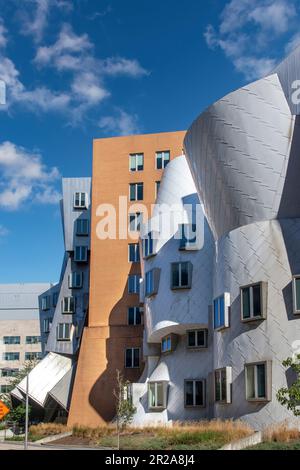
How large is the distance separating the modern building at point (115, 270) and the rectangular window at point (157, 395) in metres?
8.64

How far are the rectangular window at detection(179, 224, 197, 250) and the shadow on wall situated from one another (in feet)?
40.5

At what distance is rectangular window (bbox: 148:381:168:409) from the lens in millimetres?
41031

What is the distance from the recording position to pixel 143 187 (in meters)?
55.6

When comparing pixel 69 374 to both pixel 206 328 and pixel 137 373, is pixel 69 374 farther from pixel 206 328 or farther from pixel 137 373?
pixel 206 328

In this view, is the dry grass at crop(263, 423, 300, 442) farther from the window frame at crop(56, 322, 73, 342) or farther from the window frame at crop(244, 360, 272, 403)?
the window frame at crop(56, 322, 73, 342)

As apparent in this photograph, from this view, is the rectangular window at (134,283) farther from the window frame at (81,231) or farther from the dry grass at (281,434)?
the dry grass at (281,434)

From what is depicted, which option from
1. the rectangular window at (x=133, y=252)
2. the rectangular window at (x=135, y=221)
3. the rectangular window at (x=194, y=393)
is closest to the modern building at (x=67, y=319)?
the rectangular window at (x=135, y=221)

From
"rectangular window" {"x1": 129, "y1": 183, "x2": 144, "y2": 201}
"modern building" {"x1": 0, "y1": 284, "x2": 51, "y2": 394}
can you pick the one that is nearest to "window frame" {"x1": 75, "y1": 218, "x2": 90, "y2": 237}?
"rectangular window" {"x1": 129, "y1": 183, "x2": 144, "y2": 201}

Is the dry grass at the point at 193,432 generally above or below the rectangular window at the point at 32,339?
below

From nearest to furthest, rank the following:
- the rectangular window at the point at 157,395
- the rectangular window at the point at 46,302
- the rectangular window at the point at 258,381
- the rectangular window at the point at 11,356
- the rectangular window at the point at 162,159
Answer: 1. the rectangular window at the point at 258,381
2. the rectangular window at the point at 157,395
3. the rectangular window at the point at 162,159
4. the rectangular window at the point at 46,302
5. the rectangular window at the point at 11,356

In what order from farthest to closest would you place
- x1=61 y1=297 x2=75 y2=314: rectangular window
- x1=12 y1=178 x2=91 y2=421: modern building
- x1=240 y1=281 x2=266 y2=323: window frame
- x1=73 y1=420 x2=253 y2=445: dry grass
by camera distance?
x1=61 y1=297 x2=75 y2=314: rectangular window < x1=12 y1=178 x2=91 y2=421: modern building < x1=240 y1=281 x2=266 y2=323: window frame < x1=73 y1=420 x2=253 y2=445: dry grass

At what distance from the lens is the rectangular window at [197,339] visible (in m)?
40.2
